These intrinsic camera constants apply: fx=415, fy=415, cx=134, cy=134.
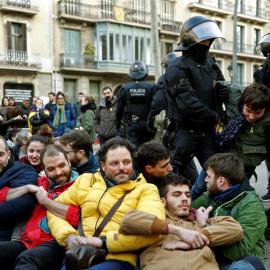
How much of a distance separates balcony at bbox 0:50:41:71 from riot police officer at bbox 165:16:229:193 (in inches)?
822

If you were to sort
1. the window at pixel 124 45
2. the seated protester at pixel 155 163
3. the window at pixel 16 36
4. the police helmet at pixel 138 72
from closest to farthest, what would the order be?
the seated protester at pixel 155 163 < the police helmet at pixel 138 72 < the window at pixel 16 36 < the window at pixel 124 45

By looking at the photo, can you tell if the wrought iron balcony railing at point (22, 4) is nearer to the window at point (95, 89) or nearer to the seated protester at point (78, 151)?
the window at point (95, 89)

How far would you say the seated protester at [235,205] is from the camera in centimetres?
276

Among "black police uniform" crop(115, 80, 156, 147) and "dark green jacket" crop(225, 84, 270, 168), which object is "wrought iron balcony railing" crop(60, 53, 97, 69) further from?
"dark green jacket" crop(225, 84, 270, 168)

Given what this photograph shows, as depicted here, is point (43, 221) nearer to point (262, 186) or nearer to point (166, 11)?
point (262, 186)

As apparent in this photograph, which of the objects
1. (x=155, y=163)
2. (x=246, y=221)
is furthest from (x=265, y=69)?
(x=246, y=221)

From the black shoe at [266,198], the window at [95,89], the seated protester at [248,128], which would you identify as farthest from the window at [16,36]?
the seated protester at [248,128]

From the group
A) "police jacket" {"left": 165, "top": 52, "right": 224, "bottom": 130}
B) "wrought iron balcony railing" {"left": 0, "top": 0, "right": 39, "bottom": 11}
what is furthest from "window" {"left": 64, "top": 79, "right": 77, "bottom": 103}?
"police jacket" {"left": 165, "top": 52, "right": 224, "bottom": 130}

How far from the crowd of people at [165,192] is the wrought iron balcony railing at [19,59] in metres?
20.7

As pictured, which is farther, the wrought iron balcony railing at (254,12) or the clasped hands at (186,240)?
the wrought iron balcony railing at (254,12)

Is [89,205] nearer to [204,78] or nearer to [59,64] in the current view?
[204,78]

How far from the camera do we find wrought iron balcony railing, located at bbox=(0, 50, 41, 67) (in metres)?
23.5

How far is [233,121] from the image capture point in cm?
384

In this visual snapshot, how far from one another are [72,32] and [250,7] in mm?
18222
